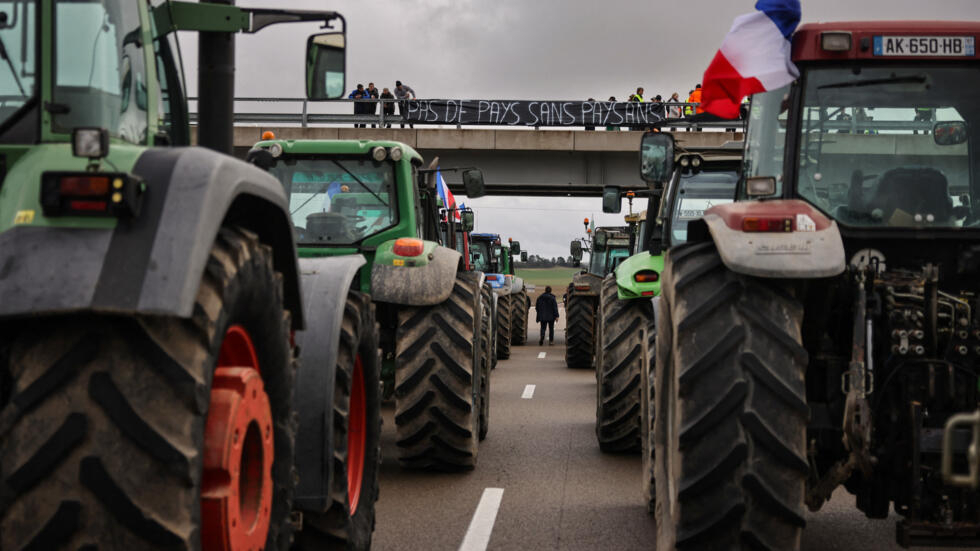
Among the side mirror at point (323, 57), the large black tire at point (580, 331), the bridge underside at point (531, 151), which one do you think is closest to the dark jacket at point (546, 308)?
the bridge underside at point (531, 151)

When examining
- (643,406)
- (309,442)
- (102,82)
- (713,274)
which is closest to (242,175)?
(102,82)

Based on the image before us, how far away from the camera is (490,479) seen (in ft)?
29.5

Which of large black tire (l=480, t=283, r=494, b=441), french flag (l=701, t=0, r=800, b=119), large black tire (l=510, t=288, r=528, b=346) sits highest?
french flag (l=701, t=0, r=800, b=119)

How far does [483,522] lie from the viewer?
290 inches

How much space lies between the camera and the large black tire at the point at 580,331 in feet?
68.1

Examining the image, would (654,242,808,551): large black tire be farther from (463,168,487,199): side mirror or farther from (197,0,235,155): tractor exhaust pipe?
(463,168,487,199): side mirror

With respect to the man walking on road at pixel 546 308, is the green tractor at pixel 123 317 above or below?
above

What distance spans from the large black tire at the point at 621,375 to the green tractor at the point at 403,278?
110 cm

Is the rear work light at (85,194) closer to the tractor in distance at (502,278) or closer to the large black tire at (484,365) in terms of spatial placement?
the large black tire at (484,365)

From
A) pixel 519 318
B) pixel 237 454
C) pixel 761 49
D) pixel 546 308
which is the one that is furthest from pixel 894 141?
pixel 546 308

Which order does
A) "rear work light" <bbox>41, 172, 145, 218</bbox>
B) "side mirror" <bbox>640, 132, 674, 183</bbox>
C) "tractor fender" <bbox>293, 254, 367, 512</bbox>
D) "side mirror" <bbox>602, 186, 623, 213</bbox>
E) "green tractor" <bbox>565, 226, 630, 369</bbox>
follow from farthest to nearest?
1. "green tractor" <bbox>565, 226, 630, 369</bbox>
2. "side mirror" <bbox>602, 186, 623, 213</bbox>
3. "side mirror" <bbox>640, 132, 674, 183</bbox>
4. "tractor fender" <bbox>293, 254, 367, 512</bbox>
5. "rear work light" <bbox>41, 172, 145, 218</bbox>

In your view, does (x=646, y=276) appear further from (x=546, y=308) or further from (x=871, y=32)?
(x=546, y=308)

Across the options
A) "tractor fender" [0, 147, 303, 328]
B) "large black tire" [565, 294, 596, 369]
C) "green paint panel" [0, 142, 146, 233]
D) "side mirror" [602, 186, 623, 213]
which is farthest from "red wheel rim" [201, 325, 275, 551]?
"large black tire" [565, 294, 596, 369]

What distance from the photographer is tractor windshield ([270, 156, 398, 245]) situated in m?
9.40
